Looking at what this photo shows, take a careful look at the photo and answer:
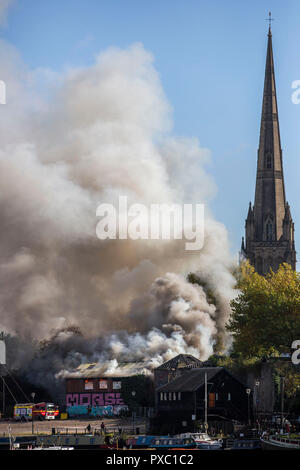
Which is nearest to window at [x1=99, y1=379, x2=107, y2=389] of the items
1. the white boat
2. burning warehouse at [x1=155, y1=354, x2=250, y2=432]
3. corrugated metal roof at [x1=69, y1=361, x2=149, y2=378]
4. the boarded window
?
corrugated metal roof at [x1=69, y1=361, x2=149, y2=378]

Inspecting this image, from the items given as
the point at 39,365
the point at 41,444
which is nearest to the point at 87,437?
the point at 41,444

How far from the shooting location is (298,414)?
134375mm

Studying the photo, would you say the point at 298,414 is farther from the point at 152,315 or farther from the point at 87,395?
the point at 152,315

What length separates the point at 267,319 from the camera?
13800 cm

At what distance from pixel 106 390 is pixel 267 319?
34063 millimetres

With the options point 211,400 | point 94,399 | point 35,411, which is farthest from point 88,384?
point 211,400

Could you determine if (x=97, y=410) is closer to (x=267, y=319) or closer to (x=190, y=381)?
(x=190, y=381)

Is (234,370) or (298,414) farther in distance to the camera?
(234,370)

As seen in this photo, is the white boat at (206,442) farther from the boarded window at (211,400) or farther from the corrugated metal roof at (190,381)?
the corrugated metal roof at (190,381)
